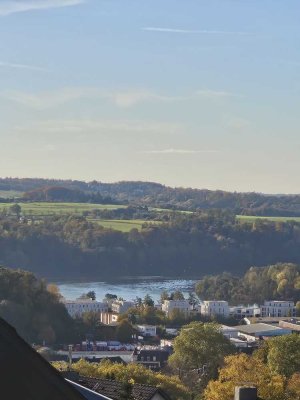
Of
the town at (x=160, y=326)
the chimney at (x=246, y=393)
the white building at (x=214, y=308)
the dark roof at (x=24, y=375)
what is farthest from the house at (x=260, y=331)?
the dark roof at (x=24, y=375)

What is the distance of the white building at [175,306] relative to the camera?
237ft

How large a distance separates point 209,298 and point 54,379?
88.3m

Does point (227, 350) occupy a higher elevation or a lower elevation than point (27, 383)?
lower

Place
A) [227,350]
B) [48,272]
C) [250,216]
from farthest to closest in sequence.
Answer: [250,216], [48,272], [227,350]

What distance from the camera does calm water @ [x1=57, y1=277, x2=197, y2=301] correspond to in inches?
3730

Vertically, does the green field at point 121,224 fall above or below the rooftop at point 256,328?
above

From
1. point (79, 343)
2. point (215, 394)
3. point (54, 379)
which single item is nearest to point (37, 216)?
point (79, 343)

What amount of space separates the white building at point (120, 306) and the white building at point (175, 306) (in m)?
2.25

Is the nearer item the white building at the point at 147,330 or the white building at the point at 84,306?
the white building at the point at 147,330

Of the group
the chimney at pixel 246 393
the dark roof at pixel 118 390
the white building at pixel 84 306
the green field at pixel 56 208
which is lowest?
the white building at pixel 84 306

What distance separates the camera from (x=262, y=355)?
34062 millimetres

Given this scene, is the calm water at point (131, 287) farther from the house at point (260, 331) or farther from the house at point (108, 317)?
the house at point (260, 331)

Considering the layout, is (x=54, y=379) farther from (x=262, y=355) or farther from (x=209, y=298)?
(x=209, y=298)

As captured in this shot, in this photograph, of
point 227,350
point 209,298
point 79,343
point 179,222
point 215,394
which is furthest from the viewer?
point 179,222
